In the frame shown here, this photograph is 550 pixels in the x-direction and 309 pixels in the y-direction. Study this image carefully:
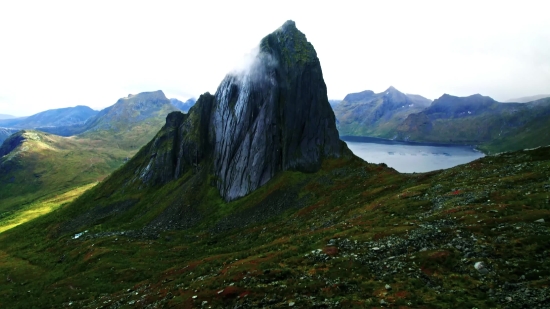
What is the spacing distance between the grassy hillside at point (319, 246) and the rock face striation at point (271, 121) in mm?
6319

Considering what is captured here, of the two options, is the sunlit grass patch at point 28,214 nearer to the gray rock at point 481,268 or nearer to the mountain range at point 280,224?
the mountain range at point 280,224

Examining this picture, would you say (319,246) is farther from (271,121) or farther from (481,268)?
(271,121)

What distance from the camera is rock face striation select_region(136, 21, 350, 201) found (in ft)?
293

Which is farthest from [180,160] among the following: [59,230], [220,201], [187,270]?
[187,270]

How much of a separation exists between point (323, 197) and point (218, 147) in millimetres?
49178

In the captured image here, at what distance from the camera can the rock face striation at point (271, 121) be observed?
89375 millimetres

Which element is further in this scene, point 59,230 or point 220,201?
point 59,230

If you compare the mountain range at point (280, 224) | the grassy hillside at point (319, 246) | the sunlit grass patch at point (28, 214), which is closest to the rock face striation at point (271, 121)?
the mountain range at point (280, 224)

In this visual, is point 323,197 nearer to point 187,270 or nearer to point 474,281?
point 187,270

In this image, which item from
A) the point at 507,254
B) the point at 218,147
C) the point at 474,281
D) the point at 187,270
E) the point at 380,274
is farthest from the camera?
the point at 218,147

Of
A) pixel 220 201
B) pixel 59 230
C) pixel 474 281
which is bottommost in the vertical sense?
pixel 59 230

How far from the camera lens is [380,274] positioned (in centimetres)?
2369

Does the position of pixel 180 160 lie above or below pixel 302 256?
above

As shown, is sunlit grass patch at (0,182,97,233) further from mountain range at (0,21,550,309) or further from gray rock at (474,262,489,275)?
gray rock at (474,262,489,275)
